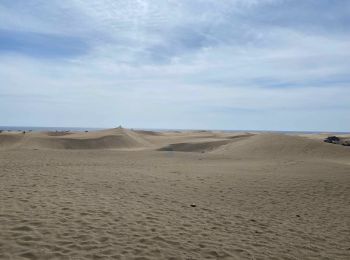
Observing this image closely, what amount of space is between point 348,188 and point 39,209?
1092 cm

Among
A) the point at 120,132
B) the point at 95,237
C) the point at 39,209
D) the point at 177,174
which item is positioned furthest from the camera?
the point at 120,132

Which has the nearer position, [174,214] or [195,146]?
[174,214]

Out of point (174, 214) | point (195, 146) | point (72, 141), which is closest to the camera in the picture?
point (174, 214)

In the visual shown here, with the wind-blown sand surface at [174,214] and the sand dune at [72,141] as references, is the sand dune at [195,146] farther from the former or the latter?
the wind-blown sand surface at [174,214]

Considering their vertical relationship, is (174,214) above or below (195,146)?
below

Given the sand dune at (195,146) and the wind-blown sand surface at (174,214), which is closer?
the wind-blown sand surface at (174,214)

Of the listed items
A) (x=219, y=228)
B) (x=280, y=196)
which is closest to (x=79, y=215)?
(x=219, y=228)

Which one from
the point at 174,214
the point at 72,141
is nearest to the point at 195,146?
the point at 72,141

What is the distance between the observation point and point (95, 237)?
6.39 m

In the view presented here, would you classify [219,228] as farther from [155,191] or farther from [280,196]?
[280,196]

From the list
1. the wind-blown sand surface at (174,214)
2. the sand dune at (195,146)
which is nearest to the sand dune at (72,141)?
the sand dune at (195,146)

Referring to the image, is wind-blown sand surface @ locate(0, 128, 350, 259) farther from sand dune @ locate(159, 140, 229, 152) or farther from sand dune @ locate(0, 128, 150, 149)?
sand dune @ locate(0, 128, 150, 149)

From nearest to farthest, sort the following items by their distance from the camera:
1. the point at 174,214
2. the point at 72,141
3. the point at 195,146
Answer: the point at 174,214 < the point at 195,146 < the point at 72,141

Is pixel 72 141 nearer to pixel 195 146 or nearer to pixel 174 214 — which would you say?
pixel 195 146
